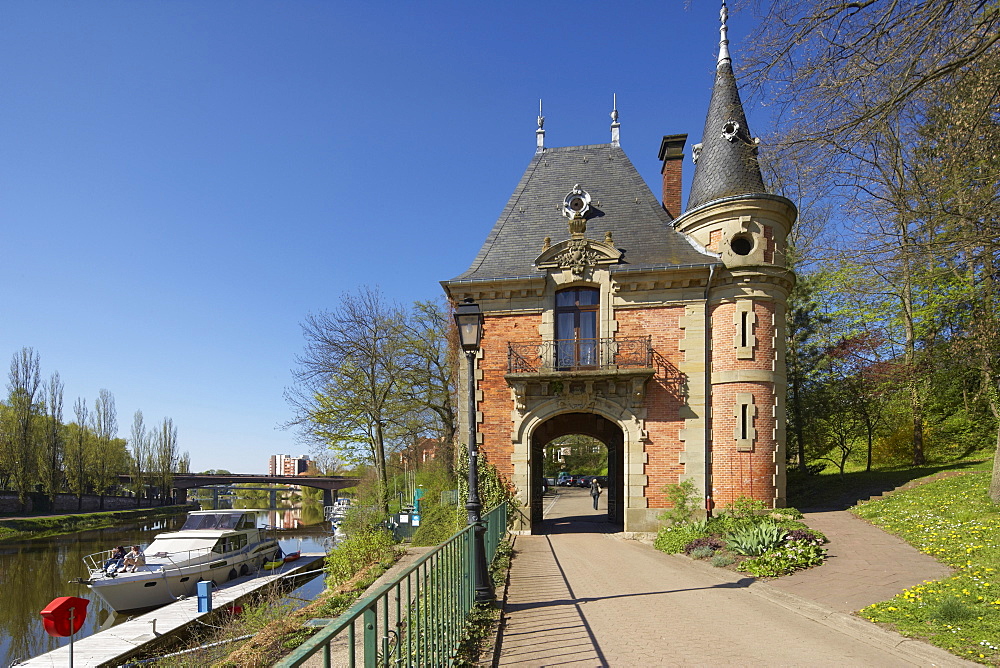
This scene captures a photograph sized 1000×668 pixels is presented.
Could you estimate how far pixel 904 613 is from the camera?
666 centimetres

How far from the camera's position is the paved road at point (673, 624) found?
5668 mm

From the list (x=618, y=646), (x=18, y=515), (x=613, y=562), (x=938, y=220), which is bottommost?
(x=18, y=515)

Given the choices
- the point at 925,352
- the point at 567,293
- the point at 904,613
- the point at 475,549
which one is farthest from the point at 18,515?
the point at 925,352

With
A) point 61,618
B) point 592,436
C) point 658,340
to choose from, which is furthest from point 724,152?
point 61,618

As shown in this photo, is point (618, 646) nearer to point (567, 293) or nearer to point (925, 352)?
point (567, 293)

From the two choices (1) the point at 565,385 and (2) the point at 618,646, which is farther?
(1) the point at 565,385

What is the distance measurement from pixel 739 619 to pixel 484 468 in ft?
28.2

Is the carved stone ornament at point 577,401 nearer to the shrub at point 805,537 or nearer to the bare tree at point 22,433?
the shrub at point 805,537

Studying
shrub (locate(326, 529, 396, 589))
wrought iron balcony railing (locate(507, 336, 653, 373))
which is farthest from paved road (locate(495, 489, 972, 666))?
wrought iron balcony railing (locate(507, 336, 653, 373))

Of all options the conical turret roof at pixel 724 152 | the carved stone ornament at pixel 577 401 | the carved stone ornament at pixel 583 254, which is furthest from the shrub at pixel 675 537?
the conical turret roof at pixel 724 152

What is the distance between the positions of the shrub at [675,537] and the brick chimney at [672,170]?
964 cm

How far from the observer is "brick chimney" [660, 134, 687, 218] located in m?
17.8

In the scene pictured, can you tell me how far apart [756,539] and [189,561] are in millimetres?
16441

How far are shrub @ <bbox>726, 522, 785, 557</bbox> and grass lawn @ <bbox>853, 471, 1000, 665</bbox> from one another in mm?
2533
